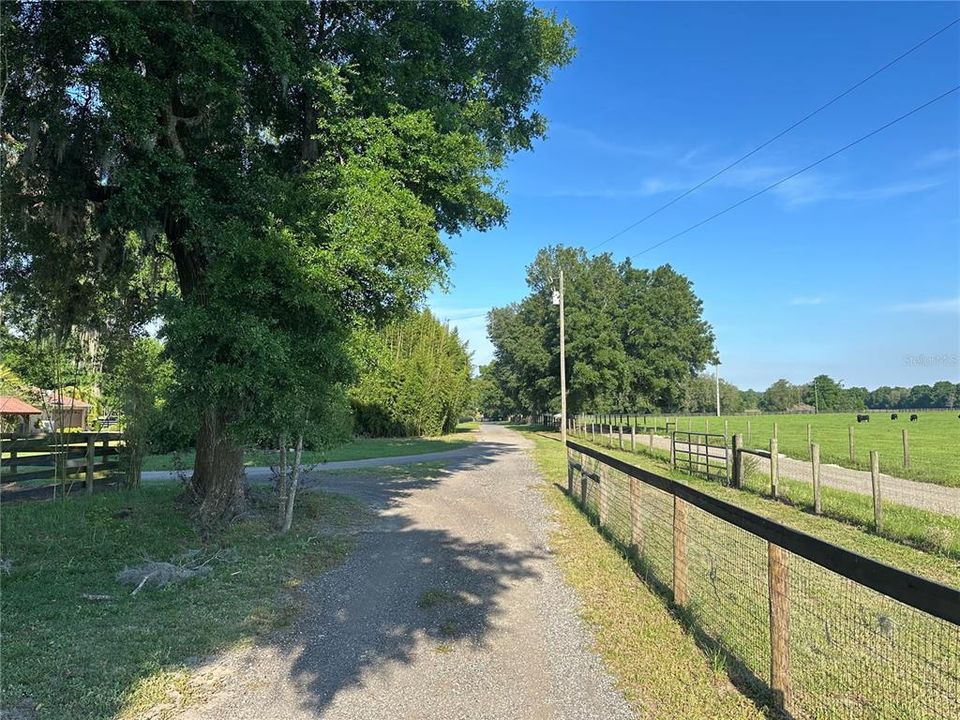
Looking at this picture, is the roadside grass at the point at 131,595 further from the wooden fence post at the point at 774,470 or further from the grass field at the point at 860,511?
the wooden fence post at the point at 774,470

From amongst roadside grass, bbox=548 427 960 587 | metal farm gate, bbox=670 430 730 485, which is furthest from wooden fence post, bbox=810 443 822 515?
metal farm gate, bbox=670 430 730 485

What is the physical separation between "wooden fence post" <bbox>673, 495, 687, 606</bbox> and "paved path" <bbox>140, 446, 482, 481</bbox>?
10548 mm

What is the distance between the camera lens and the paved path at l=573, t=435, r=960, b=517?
34.2 ft

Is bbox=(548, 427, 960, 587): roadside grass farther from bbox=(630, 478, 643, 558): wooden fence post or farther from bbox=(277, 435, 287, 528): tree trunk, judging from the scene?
bbox=(277, 435, 287, 528): tree trunk

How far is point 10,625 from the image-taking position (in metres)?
4.50

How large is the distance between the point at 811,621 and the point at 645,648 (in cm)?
171

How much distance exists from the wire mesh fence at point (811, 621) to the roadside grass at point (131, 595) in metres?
3.38

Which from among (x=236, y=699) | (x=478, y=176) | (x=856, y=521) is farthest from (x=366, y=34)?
(x=856, y=521)

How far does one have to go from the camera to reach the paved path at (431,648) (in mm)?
3375

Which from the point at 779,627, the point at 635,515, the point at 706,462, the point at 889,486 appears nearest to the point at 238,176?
the point at 635,515

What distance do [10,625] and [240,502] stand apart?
396 centimetres

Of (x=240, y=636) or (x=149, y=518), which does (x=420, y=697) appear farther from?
(x=149, y=518)

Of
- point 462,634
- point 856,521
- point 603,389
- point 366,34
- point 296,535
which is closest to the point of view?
point 462,634

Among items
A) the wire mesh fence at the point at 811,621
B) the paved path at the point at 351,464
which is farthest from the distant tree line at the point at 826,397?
the wire mesh fence at the point at 811,621
